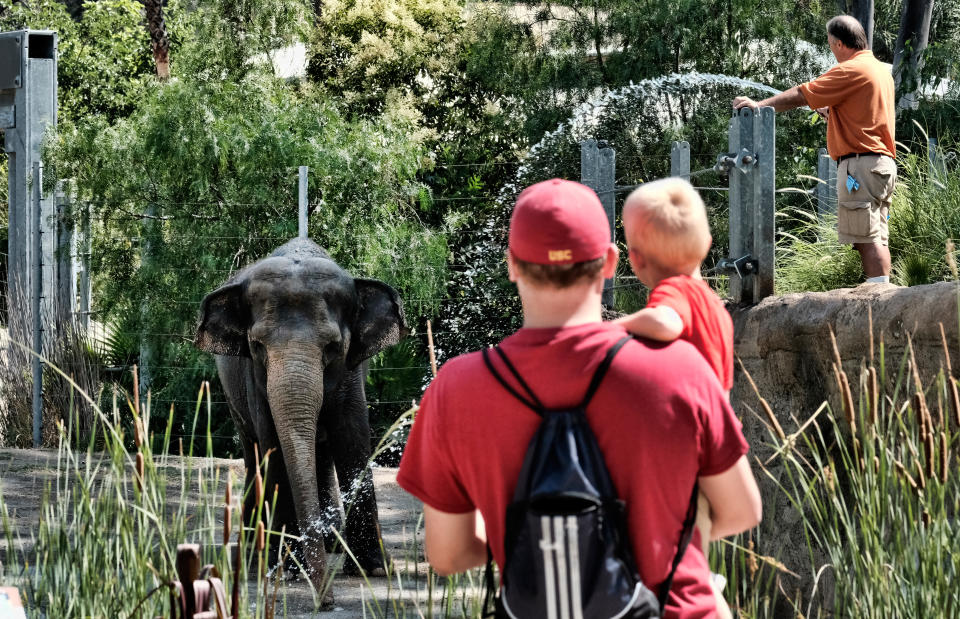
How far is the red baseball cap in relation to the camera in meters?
2.08

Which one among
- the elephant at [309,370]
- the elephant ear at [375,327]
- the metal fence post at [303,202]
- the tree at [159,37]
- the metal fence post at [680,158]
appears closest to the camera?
the elephant at [309,370]

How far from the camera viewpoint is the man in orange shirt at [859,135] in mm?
5656

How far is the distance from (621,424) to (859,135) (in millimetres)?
4186

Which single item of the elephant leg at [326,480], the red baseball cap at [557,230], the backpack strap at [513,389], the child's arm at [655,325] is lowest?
the elephant leg at [326,480]

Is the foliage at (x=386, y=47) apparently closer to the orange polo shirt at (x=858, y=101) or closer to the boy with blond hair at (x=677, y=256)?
the orange polo shirt at (x=858, y=101)

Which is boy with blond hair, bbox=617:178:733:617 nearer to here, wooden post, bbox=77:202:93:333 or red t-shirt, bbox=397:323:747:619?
red t-shirt, bbox=397:323:747:619

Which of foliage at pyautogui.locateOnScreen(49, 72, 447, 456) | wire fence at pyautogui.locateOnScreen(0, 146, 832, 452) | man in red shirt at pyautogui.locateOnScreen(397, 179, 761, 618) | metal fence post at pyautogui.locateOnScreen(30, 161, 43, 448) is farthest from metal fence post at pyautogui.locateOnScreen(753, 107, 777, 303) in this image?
metal fence post at pyautogui.locateOnScreen(30, 161, 43, 448)

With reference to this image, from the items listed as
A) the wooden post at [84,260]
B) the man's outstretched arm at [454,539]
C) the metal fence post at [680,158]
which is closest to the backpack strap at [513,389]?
the man's outstretched arm at [454,539]

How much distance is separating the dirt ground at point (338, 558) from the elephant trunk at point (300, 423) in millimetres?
198

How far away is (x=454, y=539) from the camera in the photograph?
86.9 inches

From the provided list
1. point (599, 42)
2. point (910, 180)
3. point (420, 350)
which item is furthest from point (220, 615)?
point (599, 42)

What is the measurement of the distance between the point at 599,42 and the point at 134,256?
21.5ft

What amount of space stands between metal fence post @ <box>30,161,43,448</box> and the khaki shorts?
275 inches

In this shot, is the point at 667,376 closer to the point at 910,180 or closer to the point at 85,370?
the point at 910,180
